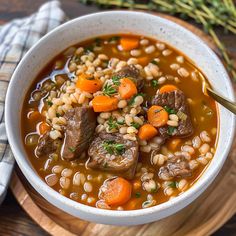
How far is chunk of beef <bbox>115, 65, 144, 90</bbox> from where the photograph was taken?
3.48m

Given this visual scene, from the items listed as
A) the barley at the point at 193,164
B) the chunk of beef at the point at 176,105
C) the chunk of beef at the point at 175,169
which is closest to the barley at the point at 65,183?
the chunk of beef at the point at 175,169

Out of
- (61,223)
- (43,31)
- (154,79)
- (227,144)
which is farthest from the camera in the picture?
(43,31)

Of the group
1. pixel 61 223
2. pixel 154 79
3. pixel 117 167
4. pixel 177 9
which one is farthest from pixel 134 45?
pixel 61 223

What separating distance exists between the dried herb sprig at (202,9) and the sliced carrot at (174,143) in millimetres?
1143

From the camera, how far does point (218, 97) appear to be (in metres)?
3.43

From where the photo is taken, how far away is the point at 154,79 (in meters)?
3.65

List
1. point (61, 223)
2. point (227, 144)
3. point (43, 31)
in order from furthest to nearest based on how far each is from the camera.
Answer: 1. point (43, 31)
2. point (61, 223)
3. point (227, 144)

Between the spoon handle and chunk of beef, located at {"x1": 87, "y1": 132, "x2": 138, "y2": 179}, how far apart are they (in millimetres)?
667

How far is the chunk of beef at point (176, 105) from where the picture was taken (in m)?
3.35

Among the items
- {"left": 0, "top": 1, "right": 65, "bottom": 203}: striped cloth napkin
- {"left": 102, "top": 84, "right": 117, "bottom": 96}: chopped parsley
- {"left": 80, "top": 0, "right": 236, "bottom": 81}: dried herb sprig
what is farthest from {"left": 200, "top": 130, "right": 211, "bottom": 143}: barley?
{"left": 0, "top": 1, "right": 65, "bottom": 203}: striped cloth napkin

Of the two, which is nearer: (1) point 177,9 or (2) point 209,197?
(2) point 209,197

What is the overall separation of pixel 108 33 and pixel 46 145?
1.15 meters

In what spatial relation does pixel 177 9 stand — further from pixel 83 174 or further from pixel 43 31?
pixel 83 174

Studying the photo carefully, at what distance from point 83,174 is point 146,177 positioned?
418 millimetres
